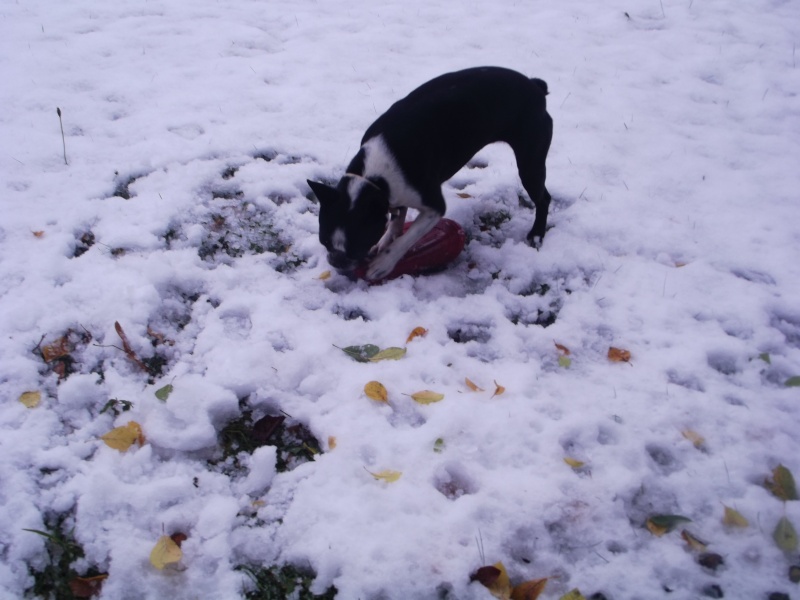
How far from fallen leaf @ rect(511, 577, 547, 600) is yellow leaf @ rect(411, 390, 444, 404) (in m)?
0.85

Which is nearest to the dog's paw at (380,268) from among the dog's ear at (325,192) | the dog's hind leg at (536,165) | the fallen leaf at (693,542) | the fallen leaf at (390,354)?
the dog's ear at (325,192)

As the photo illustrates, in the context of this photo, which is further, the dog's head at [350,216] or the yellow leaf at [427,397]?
the dog's head at [350,216]

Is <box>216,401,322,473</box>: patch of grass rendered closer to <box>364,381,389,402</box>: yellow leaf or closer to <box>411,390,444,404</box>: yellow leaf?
<box>364,381,389,402</box>: yellow leaf

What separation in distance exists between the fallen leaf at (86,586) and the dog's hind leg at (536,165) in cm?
287

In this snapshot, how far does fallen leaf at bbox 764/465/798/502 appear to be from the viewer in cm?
215

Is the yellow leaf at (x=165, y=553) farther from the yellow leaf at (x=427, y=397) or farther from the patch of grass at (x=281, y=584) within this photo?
the yellow leaf at (x=427, y=397)

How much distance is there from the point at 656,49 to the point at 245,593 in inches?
240

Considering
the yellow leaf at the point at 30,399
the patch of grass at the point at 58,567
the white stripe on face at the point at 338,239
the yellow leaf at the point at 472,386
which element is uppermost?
the white stripe on face at the point at 338,239

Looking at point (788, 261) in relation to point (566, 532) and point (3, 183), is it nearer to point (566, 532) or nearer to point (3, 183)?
point (566, 532)

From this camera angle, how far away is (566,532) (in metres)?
2.07

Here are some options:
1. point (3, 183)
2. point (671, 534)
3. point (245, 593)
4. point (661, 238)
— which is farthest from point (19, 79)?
point (671, 534)

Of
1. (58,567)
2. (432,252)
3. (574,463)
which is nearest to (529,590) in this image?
(574,463)

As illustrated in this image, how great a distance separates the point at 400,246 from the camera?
10.6 ft

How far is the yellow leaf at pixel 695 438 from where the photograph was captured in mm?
2342
